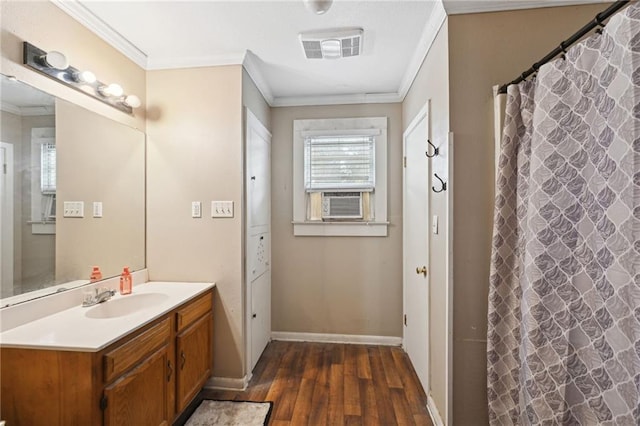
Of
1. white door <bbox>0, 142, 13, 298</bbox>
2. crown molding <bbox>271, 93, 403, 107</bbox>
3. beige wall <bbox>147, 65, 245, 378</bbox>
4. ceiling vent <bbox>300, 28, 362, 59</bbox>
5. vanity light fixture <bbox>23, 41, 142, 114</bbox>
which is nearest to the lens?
white door <bbox>0, 142, 13, 298</bbox>

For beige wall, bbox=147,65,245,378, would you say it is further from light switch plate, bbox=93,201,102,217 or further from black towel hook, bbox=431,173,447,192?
black towel hook, bbox=431,173,447,192

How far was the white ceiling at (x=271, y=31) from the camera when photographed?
157cm

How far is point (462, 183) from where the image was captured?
4.95 feet

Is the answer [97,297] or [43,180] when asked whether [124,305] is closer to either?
[97,297]

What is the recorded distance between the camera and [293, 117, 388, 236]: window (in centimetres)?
275

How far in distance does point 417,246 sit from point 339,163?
113 cm

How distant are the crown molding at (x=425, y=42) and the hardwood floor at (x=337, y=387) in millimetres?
2407

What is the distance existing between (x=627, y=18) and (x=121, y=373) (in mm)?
2266

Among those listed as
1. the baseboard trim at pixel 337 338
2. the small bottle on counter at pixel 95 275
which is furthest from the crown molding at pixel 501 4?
the baseboard trim at pixel 337 338

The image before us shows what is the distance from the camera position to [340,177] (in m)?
2.79

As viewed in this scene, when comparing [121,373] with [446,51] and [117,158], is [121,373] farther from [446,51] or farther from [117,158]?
[446,51]

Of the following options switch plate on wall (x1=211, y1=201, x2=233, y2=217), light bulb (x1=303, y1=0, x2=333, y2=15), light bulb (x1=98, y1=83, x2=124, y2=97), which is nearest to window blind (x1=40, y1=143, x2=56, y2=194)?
light bulb (x1=98, y1=83, x2=124, y2=97)

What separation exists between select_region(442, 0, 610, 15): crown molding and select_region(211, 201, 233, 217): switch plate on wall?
1.80 metres

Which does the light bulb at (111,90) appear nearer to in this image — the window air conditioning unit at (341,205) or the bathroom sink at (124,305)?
the bathroom sink at (124,305)
